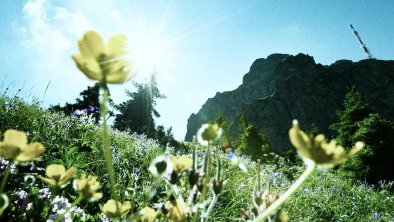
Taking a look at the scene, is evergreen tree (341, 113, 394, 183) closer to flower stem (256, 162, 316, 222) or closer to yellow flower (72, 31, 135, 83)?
flower stem (256, 162, 316, 222)

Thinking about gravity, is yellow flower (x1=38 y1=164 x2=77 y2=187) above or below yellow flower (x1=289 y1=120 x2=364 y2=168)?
above

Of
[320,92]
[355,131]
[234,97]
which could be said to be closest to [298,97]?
[320,92]

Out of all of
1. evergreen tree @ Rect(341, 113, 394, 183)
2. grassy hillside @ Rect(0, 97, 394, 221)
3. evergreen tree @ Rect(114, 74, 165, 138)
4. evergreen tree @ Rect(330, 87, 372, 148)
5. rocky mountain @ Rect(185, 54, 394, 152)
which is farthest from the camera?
rocky mountain @ Rect(185, 54, 394, 152)

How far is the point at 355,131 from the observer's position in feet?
52.4

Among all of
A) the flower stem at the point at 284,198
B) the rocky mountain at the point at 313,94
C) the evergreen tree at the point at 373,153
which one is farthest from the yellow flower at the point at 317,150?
the rocky mountain at the point at 313,94

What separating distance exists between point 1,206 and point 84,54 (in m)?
0.25

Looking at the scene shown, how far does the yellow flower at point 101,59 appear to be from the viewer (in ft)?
1.66

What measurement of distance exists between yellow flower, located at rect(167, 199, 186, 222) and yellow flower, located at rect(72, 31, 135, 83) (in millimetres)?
286

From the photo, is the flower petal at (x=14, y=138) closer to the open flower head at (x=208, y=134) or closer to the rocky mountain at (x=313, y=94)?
the open flower head at (x=208, y=134)

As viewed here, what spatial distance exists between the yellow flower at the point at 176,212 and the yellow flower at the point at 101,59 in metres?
0.29

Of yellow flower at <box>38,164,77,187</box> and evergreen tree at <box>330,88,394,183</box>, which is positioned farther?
evergreen tree at <box>330,88,394,183</box>

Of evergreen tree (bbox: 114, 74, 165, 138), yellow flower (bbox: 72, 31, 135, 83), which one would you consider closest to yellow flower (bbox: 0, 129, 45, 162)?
yellow flower (bbox: 72, 31, 135, 83)

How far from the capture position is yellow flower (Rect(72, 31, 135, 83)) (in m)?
0.51

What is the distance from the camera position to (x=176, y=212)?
2.17 feet
